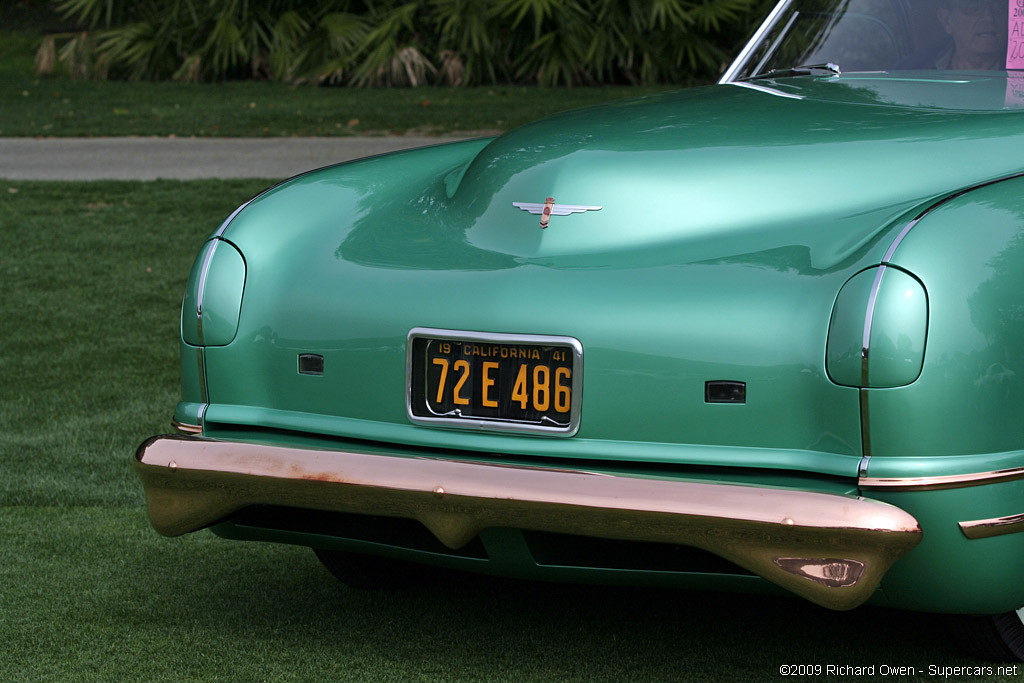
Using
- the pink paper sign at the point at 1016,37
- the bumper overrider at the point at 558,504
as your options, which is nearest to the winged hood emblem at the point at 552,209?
the bumper overrider at the point at 558,504

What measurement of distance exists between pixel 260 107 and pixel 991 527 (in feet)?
42.6

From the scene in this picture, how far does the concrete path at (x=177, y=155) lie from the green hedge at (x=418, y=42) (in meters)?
4.79

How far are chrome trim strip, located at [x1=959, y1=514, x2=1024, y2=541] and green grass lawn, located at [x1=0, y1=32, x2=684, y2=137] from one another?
1024 centimetres

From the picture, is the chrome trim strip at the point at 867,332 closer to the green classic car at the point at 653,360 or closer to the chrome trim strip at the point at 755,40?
the green classic car at the point at 653,360

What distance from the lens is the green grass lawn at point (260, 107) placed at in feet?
41.3

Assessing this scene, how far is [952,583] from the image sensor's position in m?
2.20

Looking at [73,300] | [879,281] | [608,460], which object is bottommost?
[73,300]

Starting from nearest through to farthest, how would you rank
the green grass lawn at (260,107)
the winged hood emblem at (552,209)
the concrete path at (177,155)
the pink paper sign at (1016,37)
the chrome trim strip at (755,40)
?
1. the winged hood emblem at (552,209)
2. the pink paper sign at (1016,37)
3. the chrome trim strip at (755,40)
4. the concrete path at (177,155)
5. the green grass lawn at (260,107)

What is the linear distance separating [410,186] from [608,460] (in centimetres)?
98

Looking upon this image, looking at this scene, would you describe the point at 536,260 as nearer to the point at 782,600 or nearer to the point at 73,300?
the point at 782,600

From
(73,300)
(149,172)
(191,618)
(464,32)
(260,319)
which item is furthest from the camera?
(464,32)

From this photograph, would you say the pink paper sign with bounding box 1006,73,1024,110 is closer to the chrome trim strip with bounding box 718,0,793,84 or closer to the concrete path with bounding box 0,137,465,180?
the chrome trim strip with bounding box 718,0,793,84

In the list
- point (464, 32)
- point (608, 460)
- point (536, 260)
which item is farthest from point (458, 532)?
point (464, 32)

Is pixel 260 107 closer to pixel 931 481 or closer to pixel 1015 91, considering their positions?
pixel 1015 91
